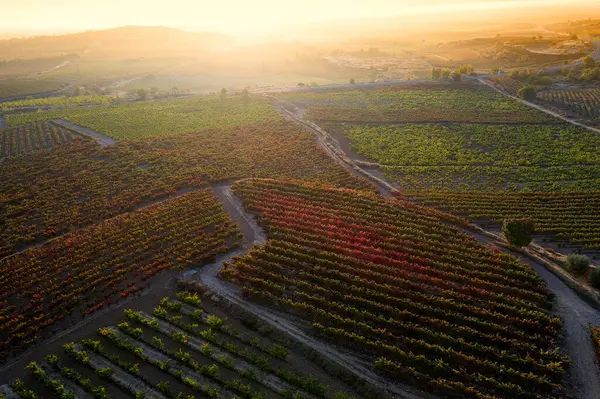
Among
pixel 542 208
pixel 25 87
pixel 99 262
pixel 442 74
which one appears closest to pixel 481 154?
pixel 542 208

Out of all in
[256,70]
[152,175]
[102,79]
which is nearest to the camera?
[152,175]

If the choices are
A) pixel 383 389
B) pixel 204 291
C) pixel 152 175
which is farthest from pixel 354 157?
→ pixel 383 389

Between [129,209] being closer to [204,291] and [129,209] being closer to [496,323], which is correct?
[204,291]

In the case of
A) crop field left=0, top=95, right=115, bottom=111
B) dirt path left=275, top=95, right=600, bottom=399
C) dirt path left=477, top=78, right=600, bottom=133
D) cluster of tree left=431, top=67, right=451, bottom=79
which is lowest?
dirt path left=275, top=95, right=600, bottom=399

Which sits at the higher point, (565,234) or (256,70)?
(256,70)

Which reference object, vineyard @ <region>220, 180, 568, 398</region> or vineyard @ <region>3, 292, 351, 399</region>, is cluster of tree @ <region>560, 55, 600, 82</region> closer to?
vineyard @ <region>220, 180, 568, 398</region>

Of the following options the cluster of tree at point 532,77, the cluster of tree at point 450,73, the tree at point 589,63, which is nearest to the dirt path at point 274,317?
the cluster of tree at point 532,77

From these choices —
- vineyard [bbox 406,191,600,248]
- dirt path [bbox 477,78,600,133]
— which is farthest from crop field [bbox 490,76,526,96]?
vineyard [bbox 406,191,600,248]

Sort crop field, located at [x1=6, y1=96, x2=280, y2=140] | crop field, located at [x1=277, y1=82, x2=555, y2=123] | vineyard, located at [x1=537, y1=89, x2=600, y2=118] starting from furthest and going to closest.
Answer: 1. crop field, located at [x1=277, y1=82, x2=555, y2=123]
2. vineyard, located at [x1=537, y1=89, x2=600, y2=118]
3. crop field, located at [x1=6, y1=96, x2=280, y2=140]
